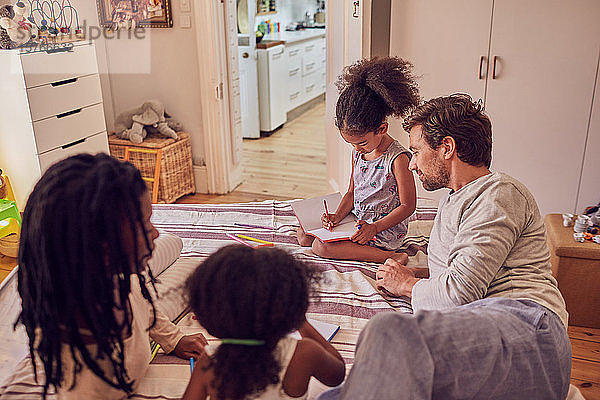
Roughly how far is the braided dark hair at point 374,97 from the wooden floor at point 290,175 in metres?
1.12

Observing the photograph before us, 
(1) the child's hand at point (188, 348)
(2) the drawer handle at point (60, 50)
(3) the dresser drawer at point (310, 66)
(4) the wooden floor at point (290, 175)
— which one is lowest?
(4) the wooden floor at point (290, 175)

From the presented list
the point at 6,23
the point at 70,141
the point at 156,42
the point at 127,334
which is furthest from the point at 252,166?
the point at 127,334

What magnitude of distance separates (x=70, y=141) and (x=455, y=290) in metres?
2.51

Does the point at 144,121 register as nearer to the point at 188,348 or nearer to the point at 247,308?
the point at 188,348

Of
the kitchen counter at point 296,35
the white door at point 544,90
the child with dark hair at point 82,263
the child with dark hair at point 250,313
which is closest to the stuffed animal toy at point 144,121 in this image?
the white door at point 544,90

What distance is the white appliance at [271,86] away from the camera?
191 inches

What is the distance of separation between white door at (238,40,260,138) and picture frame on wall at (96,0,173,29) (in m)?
1.53

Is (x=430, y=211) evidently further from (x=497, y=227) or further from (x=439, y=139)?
(x=497, y=227)

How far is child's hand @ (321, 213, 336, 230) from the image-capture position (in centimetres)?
204

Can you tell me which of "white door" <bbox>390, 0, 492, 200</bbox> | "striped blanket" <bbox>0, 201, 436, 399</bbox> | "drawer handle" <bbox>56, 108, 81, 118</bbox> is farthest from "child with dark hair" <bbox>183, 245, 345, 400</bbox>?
"drawer handle" <bbox>56, 108, 81, 118</bbox>

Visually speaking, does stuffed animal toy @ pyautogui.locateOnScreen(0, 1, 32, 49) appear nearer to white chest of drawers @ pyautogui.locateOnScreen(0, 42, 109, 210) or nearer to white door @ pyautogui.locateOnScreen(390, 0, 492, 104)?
white chest of drawers @ pyautogui.locateOnScreen(0, 42, 109, 210)

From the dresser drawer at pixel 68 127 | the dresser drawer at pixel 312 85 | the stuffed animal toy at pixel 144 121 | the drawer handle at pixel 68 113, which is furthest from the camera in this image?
the dresser drawer at pixel 312 85

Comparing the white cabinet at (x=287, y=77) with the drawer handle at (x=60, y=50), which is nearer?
the drawer handle at (x=60, y=50)

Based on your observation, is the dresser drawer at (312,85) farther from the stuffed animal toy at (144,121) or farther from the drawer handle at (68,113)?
the drawer handle at (68,113)
